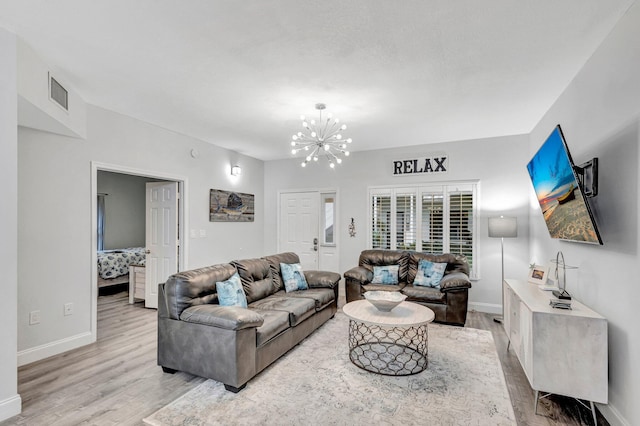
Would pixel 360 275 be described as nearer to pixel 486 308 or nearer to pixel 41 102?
pixel 486 308

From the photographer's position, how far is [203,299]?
9.90ft

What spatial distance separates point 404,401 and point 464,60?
9.10 ft

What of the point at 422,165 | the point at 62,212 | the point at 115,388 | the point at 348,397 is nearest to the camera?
the point at 348,397

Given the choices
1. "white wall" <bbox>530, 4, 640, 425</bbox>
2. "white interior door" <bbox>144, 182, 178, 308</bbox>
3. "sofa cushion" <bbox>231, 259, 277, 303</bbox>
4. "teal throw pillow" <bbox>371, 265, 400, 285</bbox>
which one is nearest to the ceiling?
"white wall" <bbox>530, 4, 640, 425</bbox>

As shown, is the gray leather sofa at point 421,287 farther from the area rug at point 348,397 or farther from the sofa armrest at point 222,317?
the sofa armrest at point 222,317

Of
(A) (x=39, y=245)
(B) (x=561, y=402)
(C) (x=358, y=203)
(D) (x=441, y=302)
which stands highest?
(C) (x=358, y=203)

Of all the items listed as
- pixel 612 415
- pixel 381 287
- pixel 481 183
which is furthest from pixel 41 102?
pixel 481 183

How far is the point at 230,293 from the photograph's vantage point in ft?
10.3

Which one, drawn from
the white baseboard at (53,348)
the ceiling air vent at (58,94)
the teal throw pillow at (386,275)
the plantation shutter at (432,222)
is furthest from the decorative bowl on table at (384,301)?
the ceiling air vent at (58,94)

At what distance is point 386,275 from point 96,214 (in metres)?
Answer: 3.89

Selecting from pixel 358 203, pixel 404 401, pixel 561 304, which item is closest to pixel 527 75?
pixel 561 304

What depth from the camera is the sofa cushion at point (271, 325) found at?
2.77m

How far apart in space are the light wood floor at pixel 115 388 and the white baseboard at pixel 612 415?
67mm

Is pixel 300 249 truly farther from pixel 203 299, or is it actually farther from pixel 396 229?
pixel 203 299
